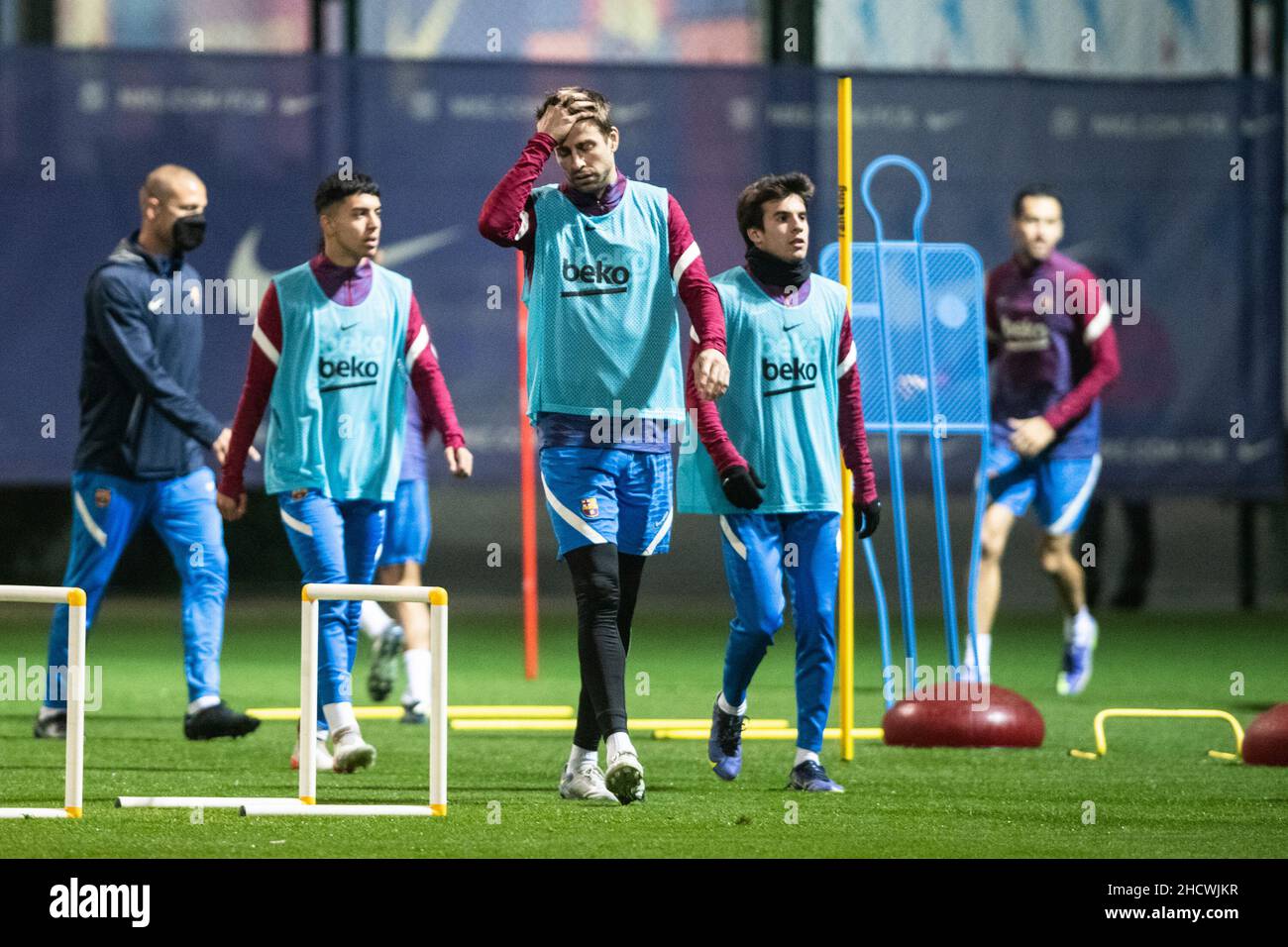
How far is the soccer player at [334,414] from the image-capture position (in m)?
7.38

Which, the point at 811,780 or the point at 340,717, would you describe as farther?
the point at 340,717

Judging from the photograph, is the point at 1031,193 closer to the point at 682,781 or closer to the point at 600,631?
the point at 682,781

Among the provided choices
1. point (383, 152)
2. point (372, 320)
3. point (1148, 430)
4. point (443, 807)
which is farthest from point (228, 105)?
point (443, 807)

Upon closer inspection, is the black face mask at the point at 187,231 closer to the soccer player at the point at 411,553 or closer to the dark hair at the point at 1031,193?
the soccer player at the point at 411,553

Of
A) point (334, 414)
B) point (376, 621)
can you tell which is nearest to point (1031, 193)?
point (376, 621)

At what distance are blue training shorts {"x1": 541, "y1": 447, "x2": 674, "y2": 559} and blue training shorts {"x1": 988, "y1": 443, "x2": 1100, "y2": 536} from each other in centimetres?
440

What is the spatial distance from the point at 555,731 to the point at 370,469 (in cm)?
190

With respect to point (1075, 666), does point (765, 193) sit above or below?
above

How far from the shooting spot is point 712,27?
15.0 m

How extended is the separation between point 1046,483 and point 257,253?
5.26 m

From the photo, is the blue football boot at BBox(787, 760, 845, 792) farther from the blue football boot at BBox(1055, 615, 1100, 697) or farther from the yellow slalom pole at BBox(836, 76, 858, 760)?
the blue football boot at BBox(1055, 615, 1100, 697)

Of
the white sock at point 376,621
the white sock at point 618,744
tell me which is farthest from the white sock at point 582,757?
the white sock at point 376,621

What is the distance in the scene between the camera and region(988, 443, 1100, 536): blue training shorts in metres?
10.8

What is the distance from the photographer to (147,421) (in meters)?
8.55
